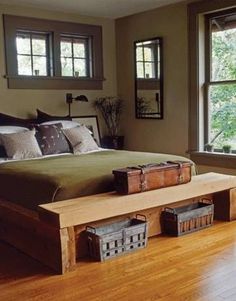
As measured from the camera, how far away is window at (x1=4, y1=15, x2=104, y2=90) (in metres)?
5.33

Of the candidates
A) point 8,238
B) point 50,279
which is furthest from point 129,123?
point 50,279

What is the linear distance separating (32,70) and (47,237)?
3080mm

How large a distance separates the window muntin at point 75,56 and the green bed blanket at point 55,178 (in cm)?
214

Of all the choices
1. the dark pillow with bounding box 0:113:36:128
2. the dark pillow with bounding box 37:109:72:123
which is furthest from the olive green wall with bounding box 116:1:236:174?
the dark pillow with bounding box 0:113:36:128

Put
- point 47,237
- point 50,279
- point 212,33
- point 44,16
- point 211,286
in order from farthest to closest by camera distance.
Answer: point 44,16
point 212,33
point 47,237
point 50,279
point 211,286

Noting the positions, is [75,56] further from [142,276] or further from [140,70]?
[142,276]

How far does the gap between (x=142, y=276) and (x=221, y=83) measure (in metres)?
3.06

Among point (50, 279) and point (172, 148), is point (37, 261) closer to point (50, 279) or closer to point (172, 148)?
point (50, 279)

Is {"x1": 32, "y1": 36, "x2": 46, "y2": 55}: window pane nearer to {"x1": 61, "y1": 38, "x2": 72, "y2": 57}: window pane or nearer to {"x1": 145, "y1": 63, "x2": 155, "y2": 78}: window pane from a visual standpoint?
{"x1": 61, "y1": 38, "x2": 72, "y2": 57}: window pane

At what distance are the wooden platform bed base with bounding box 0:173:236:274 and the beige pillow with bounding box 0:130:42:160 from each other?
32.9 inches

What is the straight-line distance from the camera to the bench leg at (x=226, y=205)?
4.07 meters

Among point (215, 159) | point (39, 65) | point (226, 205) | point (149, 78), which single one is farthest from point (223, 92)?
point (39, 65)

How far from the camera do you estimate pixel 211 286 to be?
8.73ft

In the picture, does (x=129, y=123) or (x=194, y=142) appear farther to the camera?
(x=129, y=123)
